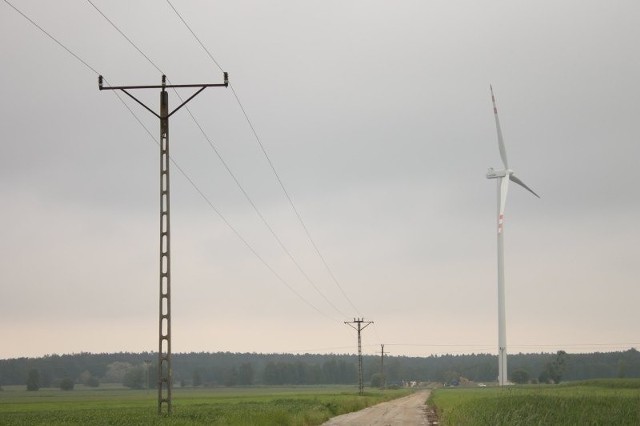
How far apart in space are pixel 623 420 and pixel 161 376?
18.2 meters

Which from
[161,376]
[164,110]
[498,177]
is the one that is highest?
[498,177]

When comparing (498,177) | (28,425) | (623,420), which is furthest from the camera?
(498,177)

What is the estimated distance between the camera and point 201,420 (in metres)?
39.0

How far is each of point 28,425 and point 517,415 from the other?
22774mm

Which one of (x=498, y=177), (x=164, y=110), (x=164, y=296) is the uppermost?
(x=498, y=177)

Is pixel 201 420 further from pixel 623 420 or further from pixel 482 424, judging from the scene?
pixel 623 420

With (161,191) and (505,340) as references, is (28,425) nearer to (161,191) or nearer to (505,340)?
(161,191)

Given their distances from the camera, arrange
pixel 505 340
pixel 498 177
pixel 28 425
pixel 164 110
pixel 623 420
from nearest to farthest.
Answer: pixel 623 420 < pixel 164 110 < pixel 28 425 < pixel 505 340 < pixel 498 177

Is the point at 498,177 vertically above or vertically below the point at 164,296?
above

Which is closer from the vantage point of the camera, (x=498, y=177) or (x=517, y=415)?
(x=517, y=415)

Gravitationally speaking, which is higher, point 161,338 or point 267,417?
point 161,338

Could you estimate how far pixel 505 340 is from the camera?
3962 inches

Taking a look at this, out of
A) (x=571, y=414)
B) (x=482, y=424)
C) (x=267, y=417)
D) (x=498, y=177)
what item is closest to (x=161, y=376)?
(x=267, y=417)

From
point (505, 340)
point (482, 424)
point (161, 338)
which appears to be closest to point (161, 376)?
point (161, 338)
